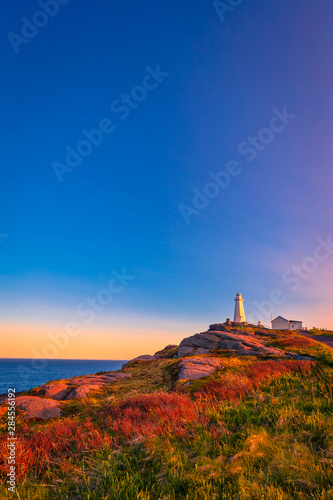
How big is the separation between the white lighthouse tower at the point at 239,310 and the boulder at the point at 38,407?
83.8m

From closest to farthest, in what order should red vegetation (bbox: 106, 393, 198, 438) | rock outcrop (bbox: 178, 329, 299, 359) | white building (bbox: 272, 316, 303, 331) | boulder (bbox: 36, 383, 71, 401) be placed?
1. red vegetation (bbox: 106, 393, 198, 438)
2. boulder (bbox: 36, 383, 71, 401)
3. rock outcrop (bbox: 178, 329, 299, 359)
4. white building (bbox: 272, 316, 303, 331)

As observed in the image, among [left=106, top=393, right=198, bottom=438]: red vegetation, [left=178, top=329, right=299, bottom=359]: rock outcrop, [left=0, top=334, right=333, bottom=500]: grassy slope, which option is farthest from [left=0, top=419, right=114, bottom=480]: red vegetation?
[left=178, top=329, right=299, bottom=359]: rock outcrop

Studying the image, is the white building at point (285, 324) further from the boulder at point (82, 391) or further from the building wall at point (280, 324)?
the boulder at point (82, 391)

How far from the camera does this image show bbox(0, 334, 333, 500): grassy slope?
4.09m

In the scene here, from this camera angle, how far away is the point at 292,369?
452 inches

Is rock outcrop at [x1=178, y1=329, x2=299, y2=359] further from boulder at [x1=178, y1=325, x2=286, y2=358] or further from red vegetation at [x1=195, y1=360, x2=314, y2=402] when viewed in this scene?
red vegetation at [x1=195, y1=360, x2=314, y2=402]

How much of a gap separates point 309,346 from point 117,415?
81.7 feet

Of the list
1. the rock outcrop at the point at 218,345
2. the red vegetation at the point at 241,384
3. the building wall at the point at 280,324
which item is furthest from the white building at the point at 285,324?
the red vegetation at the point at 241,384

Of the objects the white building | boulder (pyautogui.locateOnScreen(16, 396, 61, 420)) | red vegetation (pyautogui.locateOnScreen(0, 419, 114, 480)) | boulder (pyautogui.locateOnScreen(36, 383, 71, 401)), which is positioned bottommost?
the white building

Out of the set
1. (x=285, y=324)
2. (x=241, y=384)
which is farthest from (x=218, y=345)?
(x=285, y=324)

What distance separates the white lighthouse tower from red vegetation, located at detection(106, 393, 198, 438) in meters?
84.4

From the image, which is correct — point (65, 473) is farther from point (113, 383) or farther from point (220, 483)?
point (113, 383)

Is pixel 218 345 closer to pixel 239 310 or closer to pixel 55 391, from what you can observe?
pixel 55 391

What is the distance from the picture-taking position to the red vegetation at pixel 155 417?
20.1 feet
